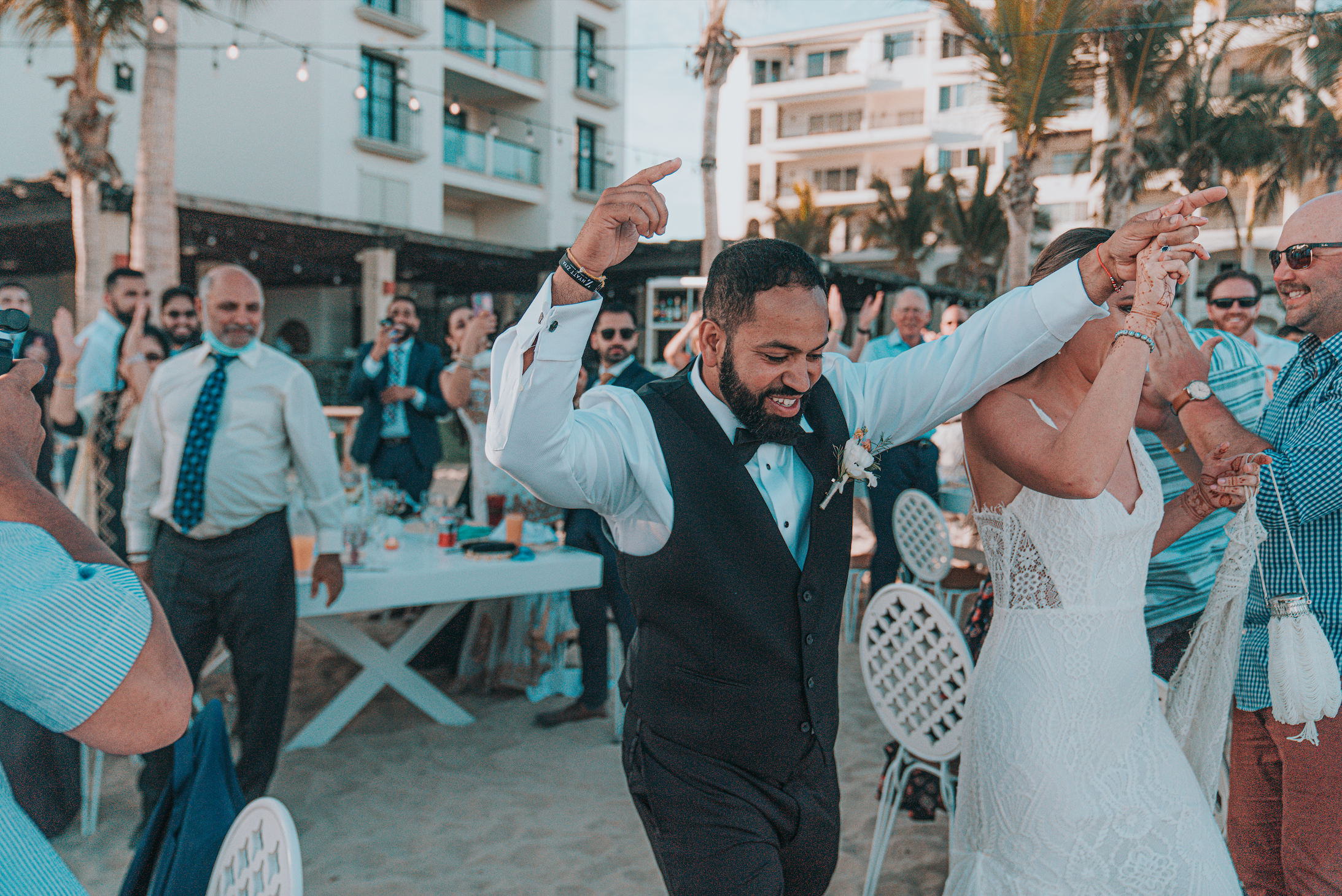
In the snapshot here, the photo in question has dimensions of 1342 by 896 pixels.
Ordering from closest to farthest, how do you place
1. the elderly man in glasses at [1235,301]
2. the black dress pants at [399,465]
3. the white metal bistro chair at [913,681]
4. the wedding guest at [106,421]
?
the white metal bistro chair at [913,681] → the elderly man in glasses at [1235,301] → the wedding guest at [106,421] → the black dress pants at [399,465]

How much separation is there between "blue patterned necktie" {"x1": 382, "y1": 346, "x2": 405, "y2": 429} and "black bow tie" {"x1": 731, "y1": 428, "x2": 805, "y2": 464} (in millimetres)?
4466

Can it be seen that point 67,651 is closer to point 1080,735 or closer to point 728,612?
point 728,612

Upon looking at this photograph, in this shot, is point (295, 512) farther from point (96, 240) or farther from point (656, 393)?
point (96, 240)

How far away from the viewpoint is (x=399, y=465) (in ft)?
19.4

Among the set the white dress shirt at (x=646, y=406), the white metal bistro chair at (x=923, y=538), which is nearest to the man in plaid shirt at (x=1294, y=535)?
the white dress shirt at (x=646, y=406)

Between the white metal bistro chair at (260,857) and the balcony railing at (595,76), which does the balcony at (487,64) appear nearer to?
the balcony railing at (595,76)

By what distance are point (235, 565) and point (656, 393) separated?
2236 mm

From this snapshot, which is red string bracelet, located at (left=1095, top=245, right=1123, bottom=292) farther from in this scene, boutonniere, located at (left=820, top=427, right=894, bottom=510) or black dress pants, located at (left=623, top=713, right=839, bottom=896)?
black dress pants, located at (left=623, top=713, right=839, bottom=896)

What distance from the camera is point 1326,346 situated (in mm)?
1994

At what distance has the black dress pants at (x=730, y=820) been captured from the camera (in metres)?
1.62

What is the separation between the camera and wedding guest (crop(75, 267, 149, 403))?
17.4ft

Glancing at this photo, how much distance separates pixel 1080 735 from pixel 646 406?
1114 millimetres

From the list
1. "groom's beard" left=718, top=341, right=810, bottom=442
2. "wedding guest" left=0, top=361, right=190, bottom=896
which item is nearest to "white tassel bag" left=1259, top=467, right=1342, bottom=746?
"groom's beard" left=718, top=341, right=810, bottom=442

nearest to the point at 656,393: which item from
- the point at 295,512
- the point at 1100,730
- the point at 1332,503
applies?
the point at 1100,730
